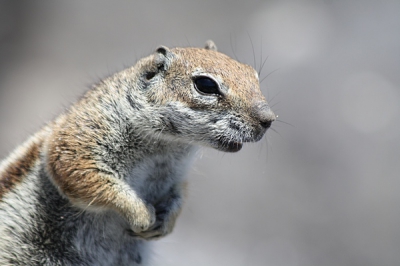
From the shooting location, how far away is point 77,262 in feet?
13.1

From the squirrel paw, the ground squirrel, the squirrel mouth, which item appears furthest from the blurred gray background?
the squirrel mouth

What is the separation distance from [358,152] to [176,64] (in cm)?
418

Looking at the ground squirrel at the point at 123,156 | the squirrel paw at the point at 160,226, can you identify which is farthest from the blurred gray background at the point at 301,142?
the ground squirrel at the point at 123,156

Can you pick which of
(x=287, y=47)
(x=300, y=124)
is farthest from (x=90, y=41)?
(x=300, y=124)

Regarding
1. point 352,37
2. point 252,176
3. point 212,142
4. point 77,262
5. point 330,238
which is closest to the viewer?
point 212,142

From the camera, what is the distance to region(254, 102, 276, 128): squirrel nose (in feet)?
11.6

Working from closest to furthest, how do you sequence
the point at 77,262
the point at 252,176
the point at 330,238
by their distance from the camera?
the point at 77,262 → the point at 330,238 → the point at 252,176

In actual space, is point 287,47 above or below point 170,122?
above

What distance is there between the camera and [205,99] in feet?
12.0

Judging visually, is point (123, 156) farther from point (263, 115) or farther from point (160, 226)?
point (263, 115)

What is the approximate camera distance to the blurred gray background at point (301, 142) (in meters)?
6.97

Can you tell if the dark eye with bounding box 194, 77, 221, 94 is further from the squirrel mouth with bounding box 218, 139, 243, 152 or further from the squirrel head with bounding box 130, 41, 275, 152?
the squirrel mouth with bounding box 218, 139, 243, 152

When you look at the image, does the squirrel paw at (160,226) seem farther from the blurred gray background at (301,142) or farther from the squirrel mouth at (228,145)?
the blurred gray background at (301,142)

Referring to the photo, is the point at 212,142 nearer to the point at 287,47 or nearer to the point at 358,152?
the point at 358,152
